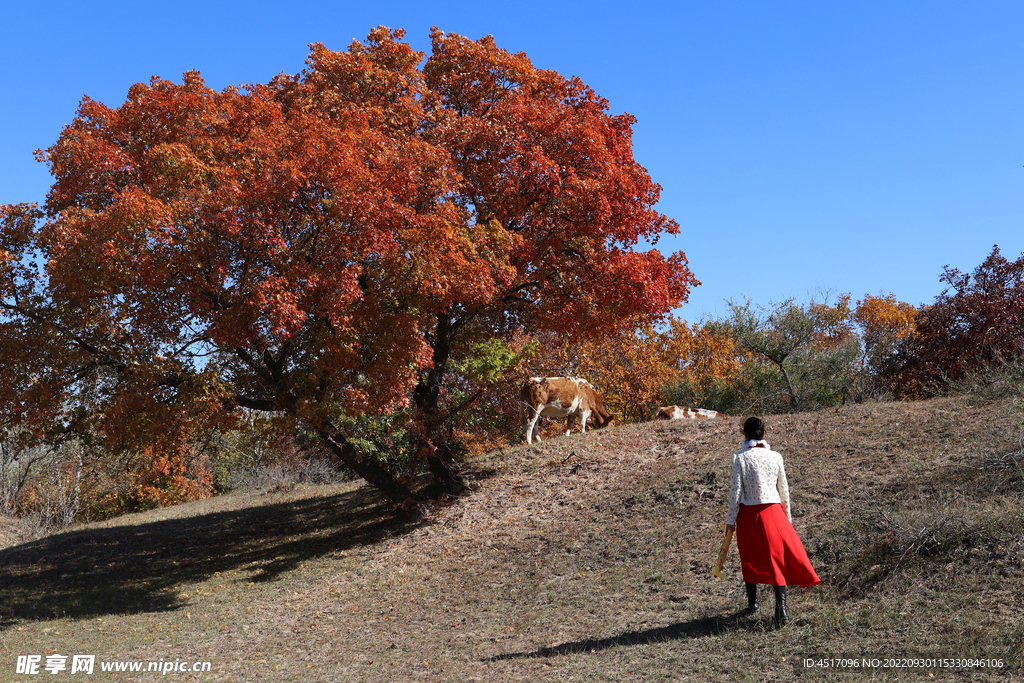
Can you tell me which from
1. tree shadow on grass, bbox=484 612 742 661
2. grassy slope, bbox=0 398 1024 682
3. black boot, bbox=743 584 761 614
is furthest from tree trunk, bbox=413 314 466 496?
black boot, bbox=743 584 761 614

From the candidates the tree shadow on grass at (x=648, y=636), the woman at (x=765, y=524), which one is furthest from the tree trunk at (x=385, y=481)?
the woman at (x=765, y=524)

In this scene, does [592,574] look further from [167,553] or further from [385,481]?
[167,553]

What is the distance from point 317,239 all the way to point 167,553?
958 centimetres

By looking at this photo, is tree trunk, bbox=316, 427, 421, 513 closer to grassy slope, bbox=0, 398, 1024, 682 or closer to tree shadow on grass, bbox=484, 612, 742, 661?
grassy slope, bbox=0, 398, 1024, 682

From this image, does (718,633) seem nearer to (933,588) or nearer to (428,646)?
(933,588)

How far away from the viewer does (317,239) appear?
11.0 m

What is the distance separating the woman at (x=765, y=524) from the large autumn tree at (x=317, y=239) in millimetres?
5658

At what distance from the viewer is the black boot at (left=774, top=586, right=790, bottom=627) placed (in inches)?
272

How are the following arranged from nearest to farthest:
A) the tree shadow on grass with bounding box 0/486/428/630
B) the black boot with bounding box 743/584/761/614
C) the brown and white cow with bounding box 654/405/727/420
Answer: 1. the black boot with bounding box 743/584/761/614
2. the tree shadow on grass with bounding box 0/486/428/630
3. the brown and white cow with bounding box 654/405/727/420

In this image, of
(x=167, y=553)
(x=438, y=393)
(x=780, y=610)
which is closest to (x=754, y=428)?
(x=780, y=610)

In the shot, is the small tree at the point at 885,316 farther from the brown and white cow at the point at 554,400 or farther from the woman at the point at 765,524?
the woman at the point at 765,524

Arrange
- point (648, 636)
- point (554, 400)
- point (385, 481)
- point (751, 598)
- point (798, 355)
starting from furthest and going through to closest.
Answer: point (798, 355), point (554, 400), point (385, 481), point (648, 636), point (751, 598)

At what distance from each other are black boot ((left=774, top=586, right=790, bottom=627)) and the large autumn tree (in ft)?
21.0

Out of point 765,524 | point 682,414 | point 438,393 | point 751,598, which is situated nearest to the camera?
point 765,524
